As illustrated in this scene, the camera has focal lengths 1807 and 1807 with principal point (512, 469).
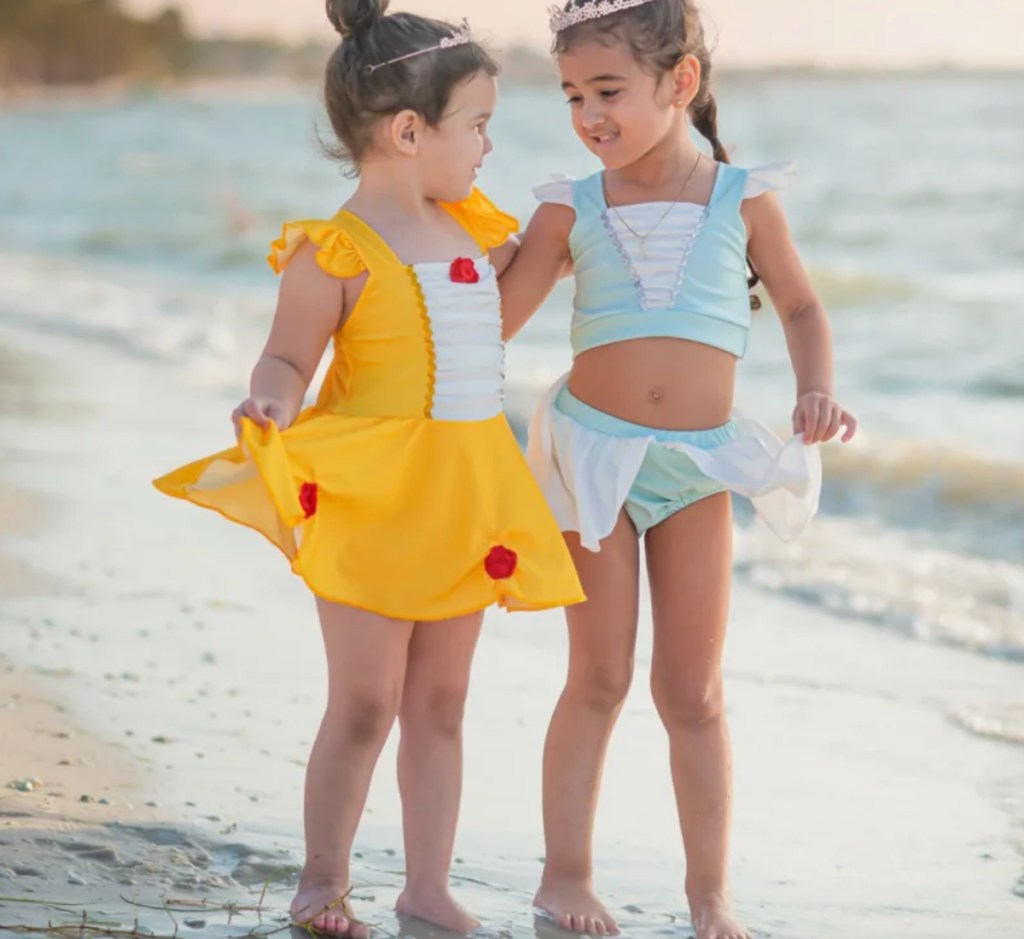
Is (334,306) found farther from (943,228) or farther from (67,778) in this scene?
(943,228)

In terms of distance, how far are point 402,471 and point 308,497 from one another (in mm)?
162

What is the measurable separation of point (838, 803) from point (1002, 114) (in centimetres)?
2397

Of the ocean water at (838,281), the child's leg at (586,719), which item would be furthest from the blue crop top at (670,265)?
the ocean water at (838,281)

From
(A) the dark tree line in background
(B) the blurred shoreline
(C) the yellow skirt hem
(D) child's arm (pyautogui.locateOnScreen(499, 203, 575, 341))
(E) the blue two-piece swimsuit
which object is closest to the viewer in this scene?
(C) the yellow skirt hem

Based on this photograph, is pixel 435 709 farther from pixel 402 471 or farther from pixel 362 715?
pixel 402 471

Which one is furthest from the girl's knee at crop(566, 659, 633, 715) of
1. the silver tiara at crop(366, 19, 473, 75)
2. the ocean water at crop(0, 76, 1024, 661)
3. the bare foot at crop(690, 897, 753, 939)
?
the silver tiara at crop(366, 19, 473, 75)

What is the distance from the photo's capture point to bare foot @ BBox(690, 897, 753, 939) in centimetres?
312

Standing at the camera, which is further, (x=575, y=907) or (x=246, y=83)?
(x=246, y=83)

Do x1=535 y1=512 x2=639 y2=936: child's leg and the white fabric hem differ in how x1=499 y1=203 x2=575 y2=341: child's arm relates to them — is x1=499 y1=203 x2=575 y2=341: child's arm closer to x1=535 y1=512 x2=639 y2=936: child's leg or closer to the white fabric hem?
the white fabric hem

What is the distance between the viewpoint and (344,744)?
2941 millimetres

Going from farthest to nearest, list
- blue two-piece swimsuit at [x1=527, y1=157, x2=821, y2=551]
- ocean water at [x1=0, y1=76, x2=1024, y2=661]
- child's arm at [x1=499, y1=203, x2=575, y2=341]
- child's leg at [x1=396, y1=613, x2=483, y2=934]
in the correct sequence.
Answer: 1. ocean water at [x1=0, y1=76, x2=1024, y2=661]
2. child's arm at [x1=499, y1=203, x2=575, y2=341]
3. blue two-piece swimsuit at [x1=527, y1=157, x2=821, y2=551]
4. child's leg at [x1=396, y1=613, x2=483, y2=934]

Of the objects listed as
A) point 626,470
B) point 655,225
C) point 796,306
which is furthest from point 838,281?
point 626,470

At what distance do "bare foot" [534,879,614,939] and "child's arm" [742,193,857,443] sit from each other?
90 cm

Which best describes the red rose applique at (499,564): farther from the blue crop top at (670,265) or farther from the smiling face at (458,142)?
the smiling face at (458,142)
